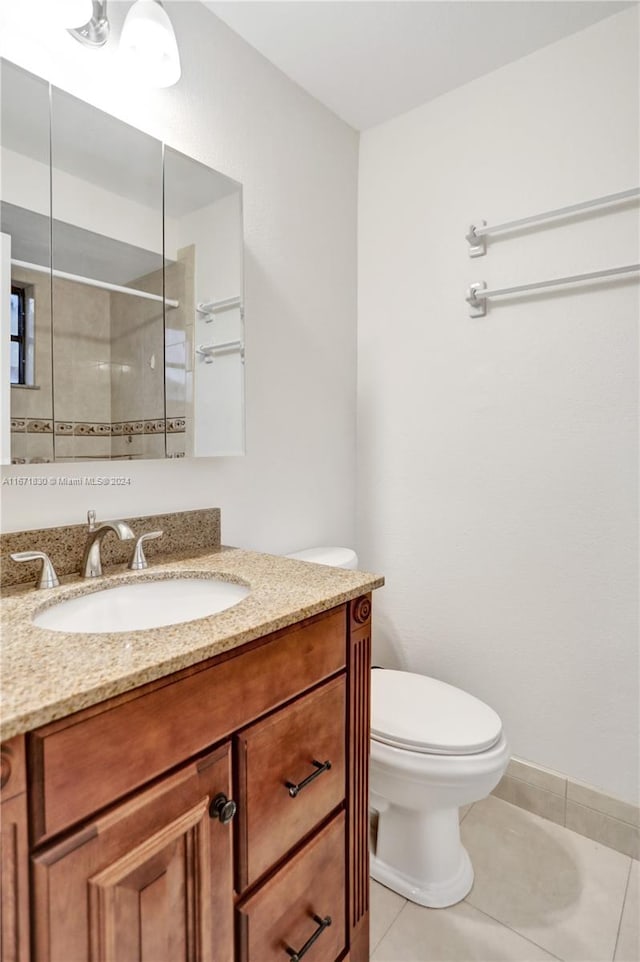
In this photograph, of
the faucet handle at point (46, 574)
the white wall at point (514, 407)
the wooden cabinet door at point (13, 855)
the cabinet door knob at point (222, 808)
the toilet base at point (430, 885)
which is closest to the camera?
the wooden cabinet door at point (13, 855)

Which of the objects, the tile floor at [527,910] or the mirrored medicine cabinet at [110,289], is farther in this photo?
the tile floor at [527,910]

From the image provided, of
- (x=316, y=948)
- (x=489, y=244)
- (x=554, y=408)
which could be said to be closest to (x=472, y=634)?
(x=554, y=408)

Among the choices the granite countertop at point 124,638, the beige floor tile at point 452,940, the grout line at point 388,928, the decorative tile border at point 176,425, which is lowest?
the grout line at point 388,928

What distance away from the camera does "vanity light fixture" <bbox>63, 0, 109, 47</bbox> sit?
105cm

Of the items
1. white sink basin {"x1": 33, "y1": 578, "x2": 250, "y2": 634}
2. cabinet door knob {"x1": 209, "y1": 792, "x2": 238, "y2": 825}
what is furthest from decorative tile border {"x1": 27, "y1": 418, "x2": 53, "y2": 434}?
cabinet door knob {"x1": 209, "y1": 792, "x2": 238, "y2": 825}

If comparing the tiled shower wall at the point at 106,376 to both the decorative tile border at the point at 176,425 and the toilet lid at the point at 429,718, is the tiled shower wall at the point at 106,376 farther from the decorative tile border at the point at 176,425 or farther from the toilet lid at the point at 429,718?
the toilet lid at the point at 429,718

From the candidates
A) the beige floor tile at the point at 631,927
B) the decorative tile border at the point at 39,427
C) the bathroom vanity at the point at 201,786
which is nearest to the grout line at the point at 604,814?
the beige floor tile at the point at 631,927

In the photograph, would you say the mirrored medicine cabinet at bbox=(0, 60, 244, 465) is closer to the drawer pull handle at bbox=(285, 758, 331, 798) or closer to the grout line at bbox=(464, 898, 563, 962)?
the drawer pull handle at bbox=(285, 758, 331, 798)

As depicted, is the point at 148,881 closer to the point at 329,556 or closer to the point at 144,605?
the point at 144,605

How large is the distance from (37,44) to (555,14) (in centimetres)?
135

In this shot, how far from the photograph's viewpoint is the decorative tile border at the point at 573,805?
1508 millimetres

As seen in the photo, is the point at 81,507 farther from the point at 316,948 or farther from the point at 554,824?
the point at 554,824

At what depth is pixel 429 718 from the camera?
54.6 inches

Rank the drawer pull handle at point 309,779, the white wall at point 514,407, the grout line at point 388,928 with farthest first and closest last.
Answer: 1. the white wall at point 514,407
2. the grout line at point 388,928
3. the drawer pull handle at point 309,779
